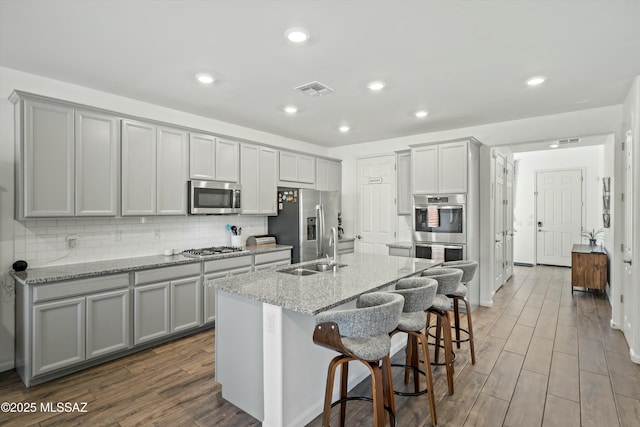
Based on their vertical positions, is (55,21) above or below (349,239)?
above

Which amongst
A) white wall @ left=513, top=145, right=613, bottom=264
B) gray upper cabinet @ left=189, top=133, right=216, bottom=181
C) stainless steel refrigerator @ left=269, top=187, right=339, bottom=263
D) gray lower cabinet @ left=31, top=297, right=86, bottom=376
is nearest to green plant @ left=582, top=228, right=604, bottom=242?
white wall @ left=513, top=145, right=613, bottom=264

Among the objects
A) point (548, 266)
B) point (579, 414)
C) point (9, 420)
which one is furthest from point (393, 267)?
point (548, 266)

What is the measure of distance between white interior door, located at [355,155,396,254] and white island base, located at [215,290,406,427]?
341cm

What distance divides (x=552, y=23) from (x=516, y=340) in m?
3.06

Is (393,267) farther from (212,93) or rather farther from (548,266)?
(548,266)

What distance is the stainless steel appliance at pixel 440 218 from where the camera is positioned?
4543 mm

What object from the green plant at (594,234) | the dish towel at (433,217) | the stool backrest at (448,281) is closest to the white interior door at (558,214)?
the green plant at (594,234)

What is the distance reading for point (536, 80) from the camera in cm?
313

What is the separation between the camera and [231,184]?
4398 mm

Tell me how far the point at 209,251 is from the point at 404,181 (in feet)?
10.4

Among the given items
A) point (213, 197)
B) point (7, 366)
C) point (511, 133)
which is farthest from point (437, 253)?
point (7, 366)

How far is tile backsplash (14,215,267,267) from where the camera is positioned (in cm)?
307

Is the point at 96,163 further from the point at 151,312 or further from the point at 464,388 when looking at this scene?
the point at 464,388

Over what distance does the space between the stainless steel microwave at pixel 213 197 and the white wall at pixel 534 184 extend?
7.02 meters
